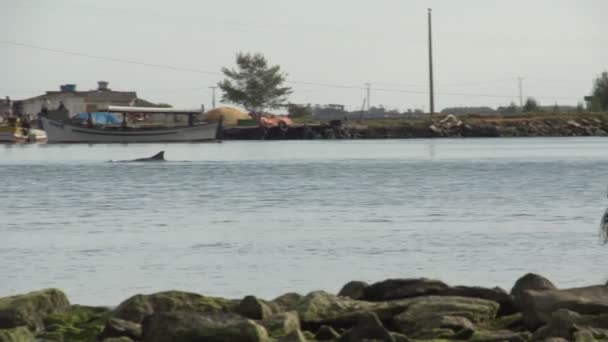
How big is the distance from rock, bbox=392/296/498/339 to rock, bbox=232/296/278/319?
1.38 metres

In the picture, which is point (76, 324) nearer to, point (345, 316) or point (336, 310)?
point (336, 310)

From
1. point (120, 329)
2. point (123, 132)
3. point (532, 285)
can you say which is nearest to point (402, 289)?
point (532, 285)

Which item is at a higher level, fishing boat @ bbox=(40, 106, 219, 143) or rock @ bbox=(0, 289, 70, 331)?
rock @ bbox=(0, 289, 70, 331)

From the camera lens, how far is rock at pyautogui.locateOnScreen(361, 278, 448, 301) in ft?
54.5

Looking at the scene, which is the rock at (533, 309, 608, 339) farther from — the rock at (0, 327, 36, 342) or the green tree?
the green tree

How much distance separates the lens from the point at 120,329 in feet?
48.5

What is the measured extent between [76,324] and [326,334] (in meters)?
2.98

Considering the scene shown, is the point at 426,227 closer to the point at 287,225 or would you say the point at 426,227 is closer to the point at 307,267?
the point at 287,225

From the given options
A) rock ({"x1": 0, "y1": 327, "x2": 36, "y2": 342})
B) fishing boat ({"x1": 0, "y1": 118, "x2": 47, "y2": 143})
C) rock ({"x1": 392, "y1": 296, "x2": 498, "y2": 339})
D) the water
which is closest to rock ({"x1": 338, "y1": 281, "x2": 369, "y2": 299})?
rock ({"x1": 392, "y1": 296, "x2": 498, "y2": 339})

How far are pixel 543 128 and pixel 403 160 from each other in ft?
200

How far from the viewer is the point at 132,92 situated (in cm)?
16138

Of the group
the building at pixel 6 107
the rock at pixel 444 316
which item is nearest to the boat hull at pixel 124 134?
the building at pixel 6 107

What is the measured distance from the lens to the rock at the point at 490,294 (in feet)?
52.5

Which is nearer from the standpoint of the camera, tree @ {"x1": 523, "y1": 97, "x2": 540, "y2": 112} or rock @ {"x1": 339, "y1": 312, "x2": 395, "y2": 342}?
rock @ {"x1": 339, "y1": 312, "x2": 395, "y2": 342}
